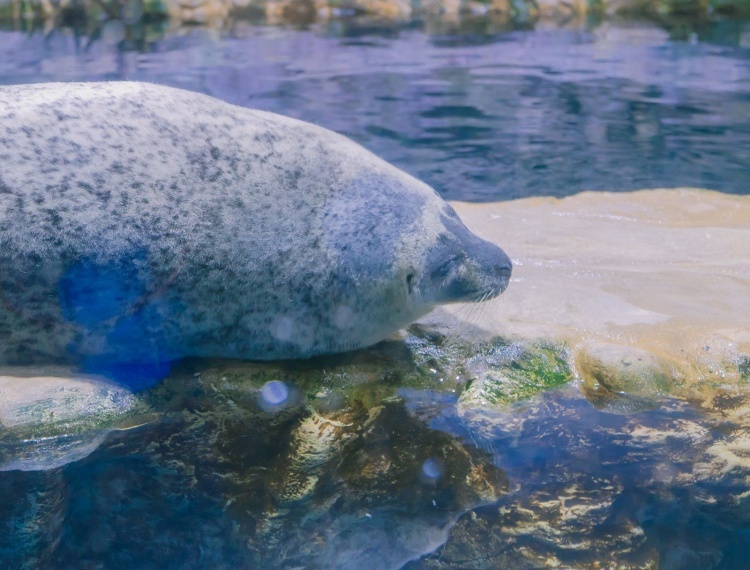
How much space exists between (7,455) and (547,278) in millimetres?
2643

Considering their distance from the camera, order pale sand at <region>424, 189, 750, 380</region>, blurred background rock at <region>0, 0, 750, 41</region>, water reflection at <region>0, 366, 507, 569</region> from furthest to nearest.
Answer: blurred background rock at <region>0, 0, 750, 41</region> → pale sand at <region>424, 189, 750, 380</region> → water reflection at <region>0, 366, 507, 569</region>

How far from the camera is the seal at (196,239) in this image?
3.03 m

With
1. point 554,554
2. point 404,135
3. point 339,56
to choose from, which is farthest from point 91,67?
point 554,554

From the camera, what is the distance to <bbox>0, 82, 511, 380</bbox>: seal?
9.94 feet

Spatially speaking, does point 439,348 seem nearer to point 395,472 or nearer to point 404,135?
point 395,472

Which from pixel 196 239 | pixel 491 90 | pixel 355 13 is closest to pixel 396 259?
pixel 196 239

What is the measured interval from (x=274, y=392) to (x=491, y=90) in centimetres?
755

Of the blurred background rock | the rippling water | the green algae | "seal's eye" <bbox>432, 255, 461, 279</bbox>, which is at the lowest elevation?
the green algae

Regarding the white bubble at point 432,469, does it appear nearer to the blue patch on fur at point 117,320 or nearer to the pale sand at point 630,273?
the pale sand at point 630,273

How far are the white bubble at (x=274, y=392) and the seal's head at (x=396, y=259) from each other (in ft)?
0.91

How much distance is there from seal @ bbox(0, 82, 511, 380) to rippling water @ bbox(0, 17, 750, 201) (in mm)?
3212

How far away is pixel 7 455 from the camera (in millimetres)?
2934

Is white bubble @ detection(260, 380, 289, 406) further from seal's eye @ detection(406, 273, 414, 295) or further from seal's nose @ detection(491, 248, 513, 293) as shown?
seal's nose @ detection(491, 248, 513, 293)

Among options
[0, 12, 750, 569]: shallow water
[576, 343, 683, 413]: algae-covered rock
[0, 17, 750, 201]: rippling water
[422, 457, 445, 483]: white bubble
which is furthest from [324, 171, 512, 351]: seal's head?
[0, 17, 750, 201]: rippling water
